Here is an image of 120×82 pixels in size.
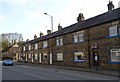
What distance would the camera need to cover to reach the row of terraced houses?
18.4 metres

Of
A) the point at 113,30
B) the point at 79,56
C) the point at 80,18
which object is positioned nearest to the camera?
the point at 113,30

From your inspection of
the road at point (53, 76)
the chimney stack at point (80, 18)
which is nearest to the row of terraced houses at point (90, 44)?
the chimney stack at point (80, 18)

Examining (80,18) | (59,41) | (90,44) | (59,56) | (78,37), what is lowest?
(59,56)

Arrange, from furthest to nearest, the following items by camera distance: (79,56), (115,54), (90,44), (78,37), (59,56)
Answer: (59,56), (78,37), (79,56), (90,44), (115,54)

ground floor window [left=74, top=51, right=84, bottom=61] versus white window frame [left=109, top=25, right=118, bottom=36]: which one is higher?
white window frame [left=109, top=25, right=118, bottom=36]

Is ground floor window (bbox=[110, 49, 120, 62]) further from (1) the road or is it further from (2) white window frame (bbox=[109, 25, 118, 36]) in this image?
(1) the road

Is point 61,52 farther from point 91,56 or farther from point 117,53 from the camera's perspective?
point 117,53

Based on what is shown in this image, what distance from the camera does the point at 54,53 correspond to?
31062mm

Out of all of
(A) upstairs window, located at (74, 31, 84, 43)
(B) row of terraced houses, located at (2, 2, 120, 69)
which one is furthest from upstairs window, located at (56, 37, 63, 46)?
(A) upstairs window, located at (74, 31, 84, 43)

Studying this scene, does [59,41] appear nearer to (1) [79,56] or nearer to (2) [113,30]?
(1) [79,56]

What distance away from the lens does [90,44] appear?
21766mm

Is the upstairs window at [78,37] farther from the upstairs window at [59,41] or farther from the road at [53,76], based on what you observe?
the road at [53,76]

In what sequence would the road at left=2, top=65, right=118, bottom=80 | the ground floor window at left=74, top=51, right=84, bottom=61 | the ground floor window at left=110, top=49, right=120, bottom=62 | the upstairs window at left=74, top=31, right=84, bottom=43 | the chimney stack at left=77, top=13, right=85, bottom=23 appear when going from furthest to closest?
the chimney stack at left=77, top=13, right=85, bottom=23, the upstairs window at left=74, top=31, right=84, bottom=43, the ground floor window at left=74, top=51, right=84, bottom=61, the ground floor window at left=110, top=49, right=120, bottom=62, the road at left=2, top=65, right=118, bottom=80

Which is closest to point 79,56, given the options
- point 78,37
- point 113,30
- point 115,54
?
point 78,37
